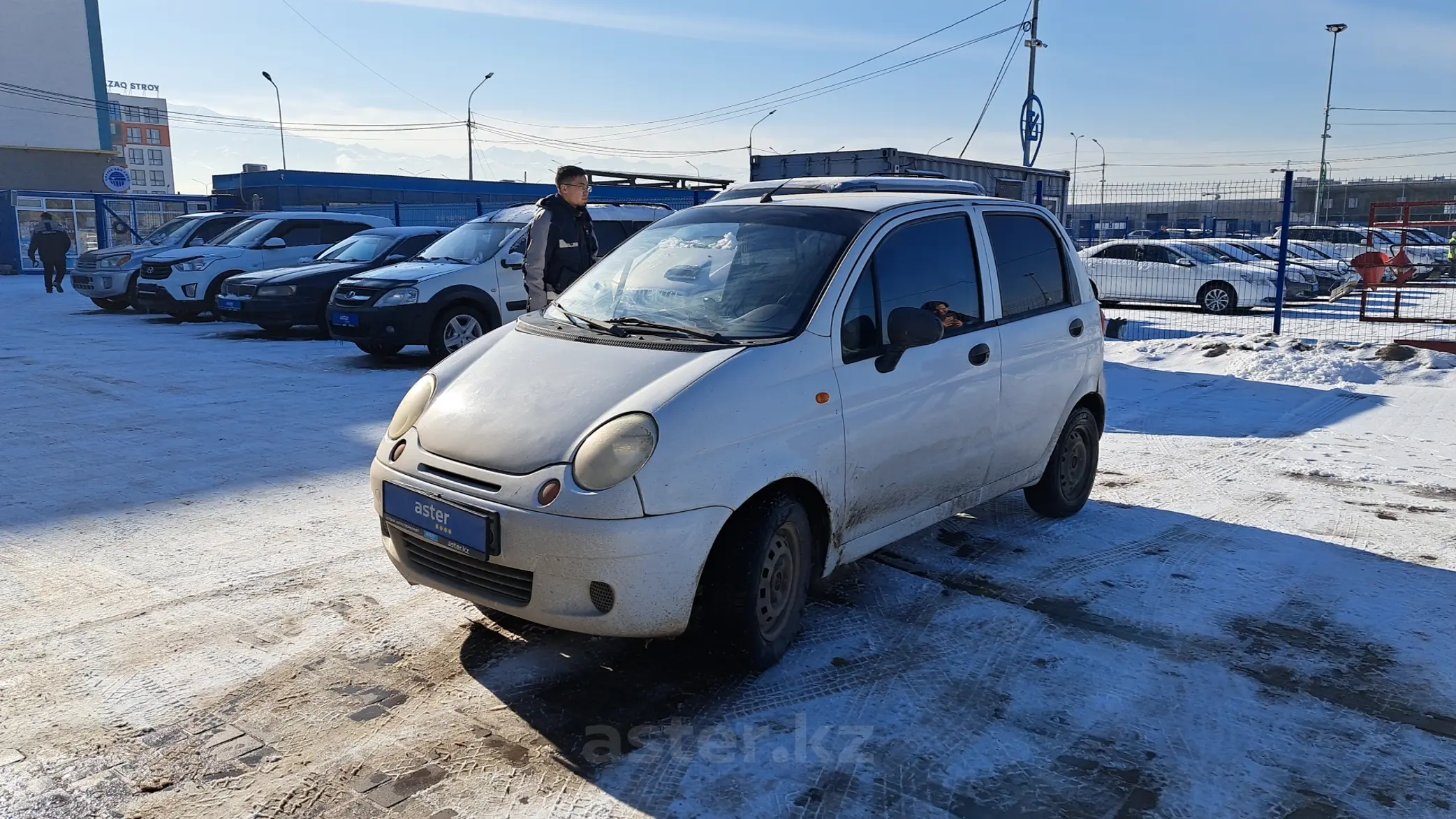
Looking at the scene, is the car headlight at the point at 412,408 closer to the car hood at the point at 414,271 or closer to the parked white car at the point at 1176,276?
the car hood at the point at 414,271

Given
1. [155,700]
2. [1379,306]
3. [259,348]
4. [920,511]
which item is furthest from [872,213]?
[1379,306]

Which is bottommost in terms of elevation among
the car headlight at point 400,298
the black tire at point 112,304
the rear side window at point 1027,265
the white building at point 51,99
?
the black tire at point 112,304

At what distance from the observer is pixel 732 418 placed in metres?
3.54

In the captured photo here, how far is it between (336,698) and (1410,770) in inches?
138

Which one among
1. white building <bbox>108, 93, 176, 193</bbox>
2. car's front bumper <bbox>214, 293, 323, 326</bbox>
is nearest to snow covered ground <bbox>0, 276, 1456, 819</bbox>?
car's front bumper <bbox>214, 293, 323, 326</bbox>

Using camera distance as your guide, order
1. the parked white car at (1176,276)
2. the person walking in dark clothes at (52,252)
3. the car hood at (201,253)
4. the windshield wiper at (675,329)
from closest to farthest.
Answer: the windshield wiper at (675,329) < the car hood at (201,253) < the parked white car at (1176,276) < the person walking in dark clothes at (52,252)

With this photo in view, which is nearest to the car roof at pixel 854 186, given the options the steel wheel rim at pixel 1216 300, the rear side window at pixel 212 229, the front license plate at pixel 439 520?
the front license plate at pixel 439 520

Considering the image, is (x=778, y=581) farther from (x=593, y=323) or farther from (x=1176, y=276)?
(x=1176, y=276)

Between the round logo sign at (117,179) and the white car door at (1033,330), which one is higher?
the round logo sign at (117,179)

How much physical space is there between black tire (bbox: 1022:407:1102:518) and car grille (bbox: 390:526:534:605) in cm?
322

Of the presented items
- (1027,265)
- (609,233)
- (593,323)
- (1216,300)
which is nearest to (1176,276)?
(1216,300)

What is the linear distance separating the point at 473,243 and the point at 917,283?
8.32m

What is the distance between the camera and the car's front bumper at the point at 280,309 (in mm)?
13195

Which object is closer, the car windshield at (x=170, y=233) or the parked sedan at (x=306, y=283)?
the parked sedan at (x=306, y=283)
